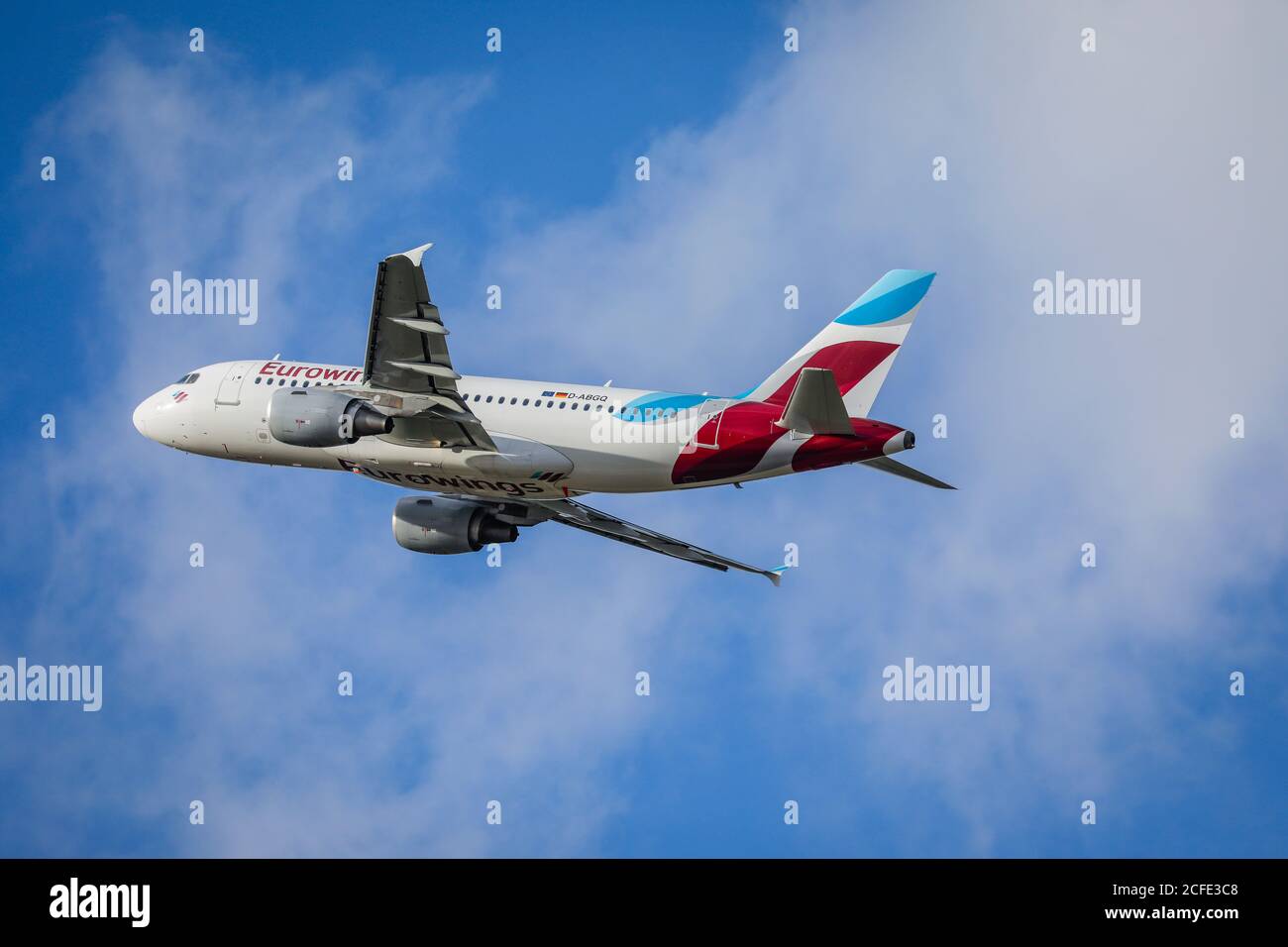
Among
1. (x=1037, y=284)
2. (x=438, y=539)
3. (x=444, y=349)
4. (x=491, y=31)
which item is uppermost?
(x=491, y=31)

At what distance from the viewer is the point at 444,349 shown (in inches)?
2076

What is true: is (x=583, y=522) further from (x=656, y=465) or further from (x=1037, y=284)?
(x=1037, y=284)

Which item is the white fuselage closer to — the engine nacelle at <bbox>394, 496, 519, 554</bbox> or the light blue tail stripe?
the engine nacelle at <bbox>394, 496, 519, 554</bbox>

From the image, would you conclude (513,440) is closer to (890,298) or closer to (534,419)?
(534,419)

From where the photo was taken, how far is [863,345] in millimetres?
55625

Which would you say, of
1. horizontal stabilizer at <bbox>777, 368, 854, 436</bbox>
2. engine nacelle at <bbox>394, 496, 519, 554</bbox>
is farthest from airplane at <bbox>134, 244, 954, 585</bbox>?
engine nacelle at <bbox>394, 496, 519, 554</bbox>

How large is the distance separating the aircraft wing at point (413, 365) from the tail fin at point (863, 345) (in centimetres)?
892

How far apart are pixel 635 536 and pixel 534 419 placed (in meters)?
8.54

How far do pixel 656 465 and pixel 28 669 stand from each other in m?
25.6

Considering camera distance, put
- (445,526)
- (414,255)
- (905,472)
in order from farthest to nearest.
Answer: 1. (445,526)
2. (905,472)
3. (414,255)

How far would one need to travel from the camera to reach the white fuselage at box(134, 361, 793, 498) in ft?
178

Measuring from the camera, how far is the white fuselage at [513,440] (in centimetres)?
5441

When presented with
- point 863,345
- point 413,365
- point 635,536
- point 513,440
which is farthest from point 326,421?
point 863,345

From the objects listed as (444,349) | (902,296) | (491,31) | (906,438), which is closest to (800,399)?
(906,438)
